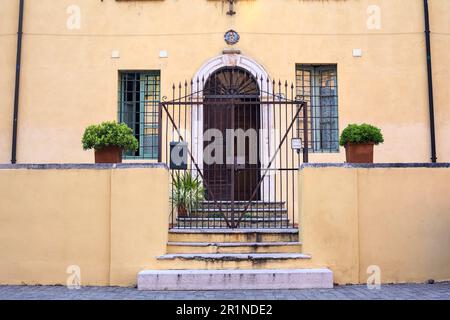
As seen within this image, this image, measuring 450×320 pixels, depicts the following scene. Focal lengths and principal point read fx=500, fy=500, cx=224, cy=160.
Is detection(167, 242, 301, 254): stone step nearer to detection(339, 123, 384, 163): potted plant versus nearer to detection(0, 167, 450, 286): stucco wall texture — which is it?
detection(0, 167, 450, 286): stucco wall texture

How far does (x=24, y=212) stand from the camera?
7.58 m

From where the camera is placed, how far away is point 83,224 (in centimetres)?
749

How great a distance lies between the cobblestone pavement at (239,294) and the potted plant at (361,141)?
202 cm

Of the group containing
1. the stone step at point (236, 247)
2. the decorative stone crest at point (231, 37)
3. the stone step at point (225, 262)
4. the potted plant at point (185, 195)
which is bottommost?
the stone step at point (225, 262)

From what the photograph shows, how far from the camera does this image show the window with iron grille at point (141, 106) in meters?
10.9

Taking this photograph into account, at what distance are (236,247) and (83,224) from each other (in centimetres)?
232

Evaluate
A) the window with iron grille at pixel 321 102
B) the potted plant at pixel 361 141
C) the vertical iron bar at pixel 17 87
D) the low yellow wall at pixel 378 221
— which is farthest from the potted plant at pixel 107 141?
the window with iron grille at pixel 321 102

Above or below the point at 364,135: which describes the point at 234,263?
below

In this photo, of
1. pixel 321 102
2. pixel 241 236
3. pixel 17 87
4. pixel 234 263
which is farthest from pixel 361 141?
pixel 17 87

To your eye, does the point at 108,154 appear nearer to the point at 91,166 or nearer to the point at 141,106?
the point at 91,166

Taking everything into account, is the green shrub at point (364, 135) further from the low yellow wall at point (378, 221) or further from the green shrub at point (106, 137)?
the green shrub at point (106, 137)
